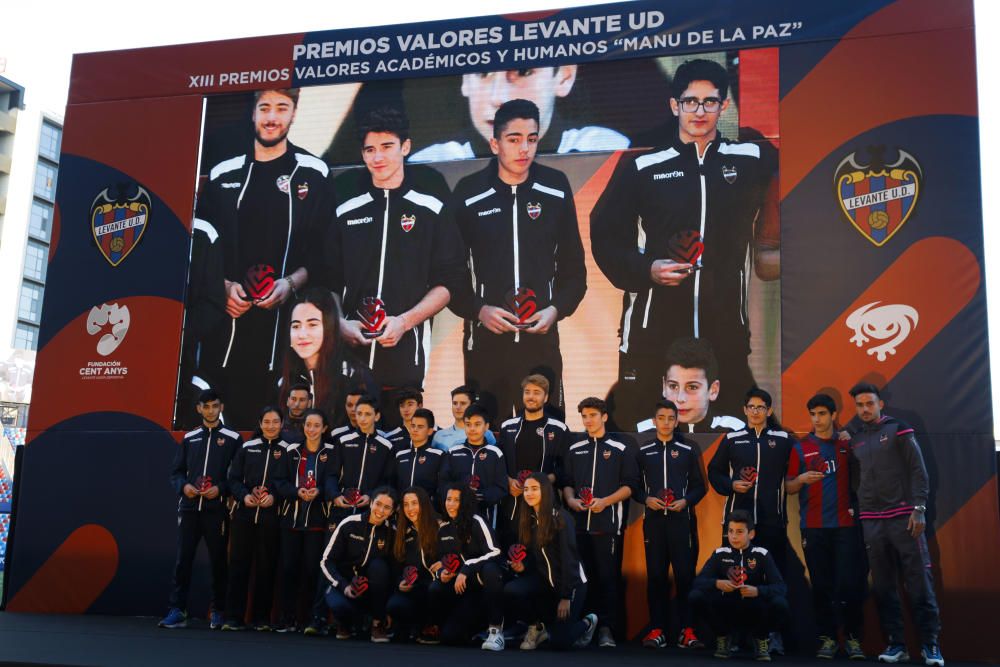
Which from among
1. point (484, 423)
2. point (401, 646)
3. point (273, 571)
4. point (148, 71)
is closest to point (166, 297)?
point (148, 71)

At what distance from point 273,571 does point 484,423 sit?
216 centimetres

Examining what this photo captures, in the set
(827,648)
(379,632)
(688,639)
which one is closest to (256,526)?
(379,632)

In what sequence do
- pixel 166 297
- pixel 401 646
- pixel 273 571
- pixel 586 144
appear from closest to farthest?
pixel 401 646, pixel 273 571, pixel 586 144, pixel 166 297

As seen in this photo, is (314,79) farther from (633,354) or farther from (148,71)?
(633,354)

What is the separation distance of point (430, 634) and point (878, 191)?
4945mm

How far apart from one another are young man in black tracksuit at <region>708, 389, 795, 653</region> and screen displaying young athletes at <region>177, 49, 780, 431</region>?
0.55 meters

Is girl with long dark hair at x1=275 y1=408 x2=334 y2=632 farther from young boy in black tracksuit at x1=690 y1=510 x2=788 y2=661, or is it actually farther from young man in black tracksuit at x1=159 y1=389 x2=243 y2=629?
young boy in black tracksuit at x1=690 y1=510 x2=788 y2=661

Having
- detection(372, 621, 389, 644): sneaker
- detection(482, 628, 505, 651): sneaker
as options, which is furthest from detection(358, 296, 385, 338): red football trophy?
detection(482, 628, 505, 651): sneaker

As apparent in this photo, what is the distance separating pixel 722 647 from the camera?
674 cm

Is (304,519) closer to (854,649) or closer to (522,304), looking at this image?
(522,304)

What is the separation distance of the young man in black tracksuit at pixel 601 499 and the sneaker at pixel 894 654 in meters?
1.88

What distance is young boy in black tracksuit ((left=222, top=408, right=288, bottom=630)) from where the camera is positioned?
805 cm

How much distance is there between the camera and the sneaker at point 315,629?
301 inches

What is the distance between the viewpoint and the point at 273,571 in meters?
8.13
